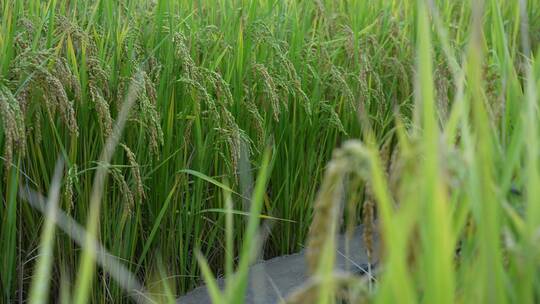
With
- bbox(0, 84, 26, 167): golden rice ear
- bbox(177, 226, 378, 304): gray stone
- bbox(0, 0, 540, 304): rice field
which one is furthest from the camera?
bbox(177, 226, 378, 304): gray stone

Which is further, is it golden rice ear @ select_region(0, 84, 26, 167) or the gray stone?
the gray stone

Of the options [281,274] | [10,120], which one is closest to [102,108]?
[10,120]

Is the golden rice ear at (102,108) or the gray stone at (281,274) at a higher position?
the golden rice ear at (102,108)

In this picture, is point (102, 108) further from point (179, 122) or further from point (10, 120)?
point (179, 122)

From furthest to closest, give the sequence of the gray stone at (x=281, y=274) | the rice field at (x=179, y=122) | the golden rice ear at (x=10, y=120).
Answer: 1. the gray stone at (x=281, y=274)
2. the rice field at (x=179, y=122)
3. the golden rice ear at (x=10, y=120)

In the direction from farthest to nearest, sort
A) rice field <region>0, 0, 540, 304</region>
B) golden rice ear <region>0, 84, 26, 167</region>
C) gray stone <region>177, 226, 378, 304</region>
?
gray stone <region>177, 226, 378, 304</region>
rice field <region>0, 0, 540, 304</region>
golden rice ear <region>0, 84, 26, 167</region>

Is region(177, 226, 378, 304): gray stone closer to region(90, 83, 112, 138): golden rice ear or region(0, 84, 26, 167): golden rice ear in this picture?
region(90, 83, 112, 138): golden rice ear

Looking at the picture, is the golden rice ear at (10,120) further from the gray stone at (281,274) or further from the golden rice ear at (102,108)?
the gray stone at (281,274)

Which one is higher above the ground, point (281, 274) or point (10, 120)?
point (10, 120)

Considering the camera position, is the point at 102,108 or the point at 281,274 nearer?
the point at 102,108

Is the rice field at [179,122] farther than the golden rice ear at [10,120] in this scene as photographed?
Yes

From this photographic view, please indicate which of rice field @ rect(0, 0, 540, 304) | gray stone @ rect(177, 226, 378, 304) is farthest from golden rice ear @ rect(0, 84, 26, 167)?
gray stone @ rect(177, 226, 378, 304)

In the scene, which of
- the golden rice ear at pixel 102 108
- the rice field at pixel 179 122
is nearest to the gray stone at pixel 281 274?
the rice field at pixel 179 122

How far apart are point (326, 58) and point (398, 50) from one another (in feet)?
1.52
